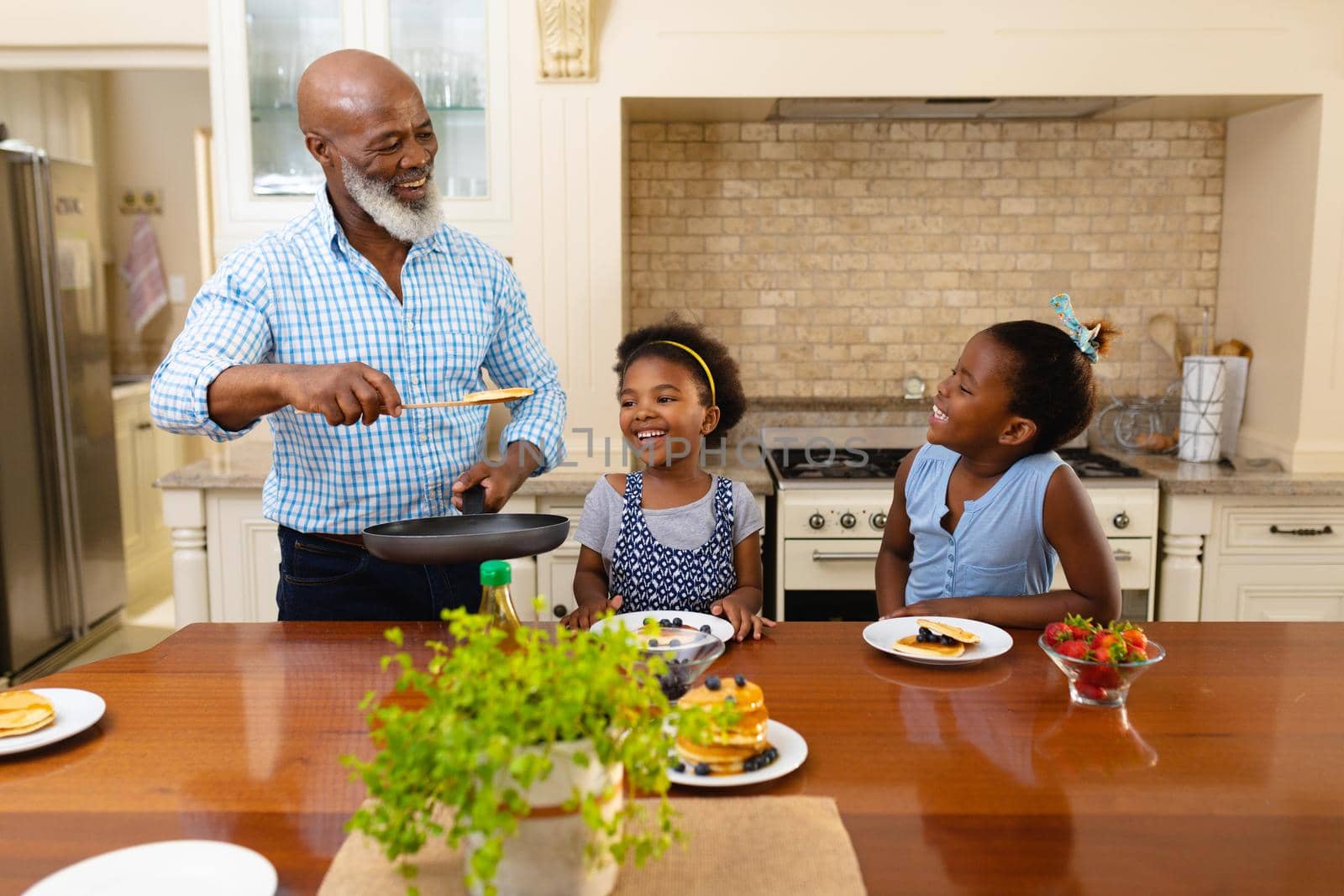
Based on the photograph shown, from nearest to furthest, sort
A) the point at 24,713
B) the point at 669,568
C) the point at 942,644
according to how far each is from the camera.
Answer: the point at 24,713
the point at 942,644
the point at 669,568

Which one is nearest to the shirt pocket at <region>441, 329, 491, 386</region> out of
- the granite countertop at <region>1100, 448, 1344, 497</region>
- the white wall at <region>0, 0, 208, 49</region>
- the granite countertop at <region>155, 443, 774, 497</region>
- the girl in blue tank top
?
the granite countertop at <region>155, 443, 774, 497</region>

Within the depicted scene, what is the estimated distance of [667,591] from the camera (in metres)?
1.96

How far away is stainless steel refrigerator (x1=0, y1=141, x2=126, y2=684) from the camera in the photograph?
369 cm

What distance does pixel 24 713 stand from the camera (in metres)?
1.23

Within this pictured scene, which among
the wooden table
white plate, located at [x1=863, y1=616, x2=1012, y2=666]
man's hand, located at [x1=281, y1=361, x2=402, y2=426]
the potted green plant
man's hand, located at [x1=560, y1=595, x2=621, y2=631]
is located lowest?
the wooden table

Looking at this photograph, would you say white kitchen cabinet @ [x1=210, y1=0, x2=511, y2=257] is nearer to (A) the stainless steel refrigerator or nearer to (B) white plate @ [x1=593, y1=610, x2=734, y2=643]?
(A) the stainless steel refrigerator

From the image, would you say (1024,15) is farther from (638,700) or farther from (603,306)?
(638,700)

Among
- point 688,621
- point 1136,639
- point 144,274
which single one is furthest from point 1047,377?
point 144,274

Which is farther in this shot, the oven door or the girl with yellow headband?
the oven door

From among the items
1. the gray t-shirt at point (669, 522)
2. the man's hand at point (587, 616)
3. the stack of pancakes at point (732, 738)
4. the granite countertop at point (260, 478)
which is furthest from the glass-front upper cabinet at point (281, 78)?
the stack of pancakes at point (732, 738)

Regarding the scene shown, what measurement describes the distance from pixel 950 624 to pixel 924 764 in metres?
0.43

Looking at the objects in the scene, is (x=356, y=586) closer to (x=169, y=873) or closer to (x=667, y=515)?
(x=667, y=515)

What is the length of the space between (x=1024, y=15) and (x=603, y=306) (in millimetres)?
1370

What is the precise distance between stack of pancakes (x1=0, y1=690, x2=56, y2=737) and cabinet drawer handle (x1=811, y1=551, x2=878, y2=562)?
1999 mm
